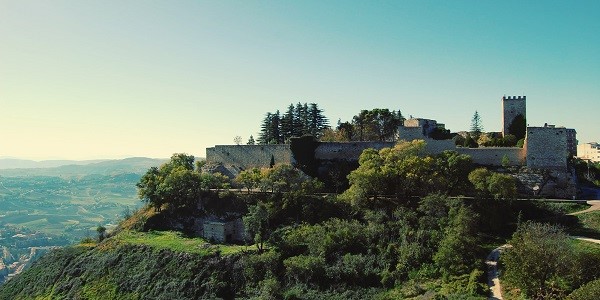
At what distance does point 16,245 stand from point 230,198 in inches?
5134

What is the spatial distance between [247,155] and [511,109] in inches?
989

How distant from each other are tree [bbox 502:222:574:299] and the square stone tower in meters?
23.5

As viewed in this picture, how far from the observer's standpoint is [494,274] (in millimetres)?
21438

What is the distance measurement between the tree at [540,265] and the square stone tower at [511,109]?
2354 centimetres

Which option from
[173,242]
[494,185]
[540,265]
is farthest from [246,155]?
[540,265]

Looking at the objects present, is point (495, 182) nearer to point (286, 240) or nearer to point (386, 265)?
point (386, 265)

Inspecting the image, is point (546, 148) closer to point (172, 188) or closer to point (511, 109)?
point (511, 109)

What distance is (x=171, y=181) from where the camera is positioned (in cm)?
3634

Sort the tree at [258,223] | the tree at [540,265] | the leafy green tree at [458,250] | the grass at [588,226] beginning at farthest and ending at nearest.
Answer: the tree at [258,223], the grass at [588,226], the leafy green tree at [458,250], the tree at [540,265]

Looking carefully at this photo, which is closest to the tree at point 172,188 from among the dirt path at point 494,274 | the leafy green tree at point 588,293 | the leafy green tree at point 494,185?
the leafy green tree at point 494,185

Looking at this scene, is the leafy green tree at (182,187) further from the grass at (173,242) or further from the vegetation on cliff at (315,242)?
the grass at (173,242)

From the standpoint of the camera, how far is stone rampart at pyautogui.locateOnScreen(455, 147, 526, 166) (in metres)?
34.1

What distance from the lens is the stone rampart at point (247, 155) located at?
4066 centimetres

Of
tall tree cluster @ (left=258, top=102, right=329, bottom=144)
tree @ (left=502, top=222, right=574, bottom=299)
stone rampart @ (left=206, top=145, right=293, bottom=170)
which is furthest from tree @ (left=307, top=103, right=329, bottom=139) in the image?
tree @ (left=502, top=222, right=574, bottom=299)
